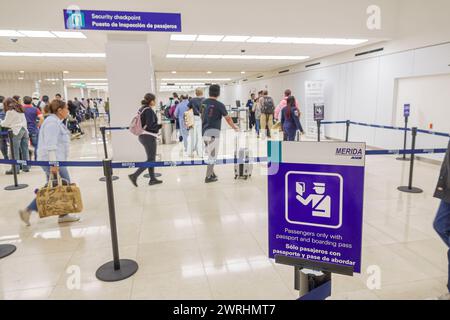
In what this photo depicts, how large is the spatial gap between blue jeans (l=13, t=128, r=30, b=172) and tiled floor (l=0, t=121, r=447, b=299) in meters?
1.37

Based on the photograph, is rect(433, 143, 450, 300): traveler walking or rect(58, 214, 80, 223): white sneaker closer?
rect(433, 143, 450, 300): traveler walking

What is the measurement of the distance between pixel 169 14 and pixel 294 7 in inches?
115

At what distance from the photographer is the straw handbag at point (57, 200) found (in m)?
3.73

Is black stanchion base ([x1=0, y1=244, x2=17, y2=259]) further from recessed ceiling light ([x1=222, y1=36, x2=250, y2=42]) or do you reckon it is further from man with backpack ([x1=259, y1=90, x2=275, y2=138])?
man with backpack ([x1=259, y1=90, x2=275, y2=138])

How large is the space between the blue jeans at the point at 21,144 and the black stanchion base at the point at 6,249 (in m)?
3.93

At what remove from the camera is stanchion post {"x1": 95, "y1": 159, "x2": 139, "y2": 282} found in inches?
112

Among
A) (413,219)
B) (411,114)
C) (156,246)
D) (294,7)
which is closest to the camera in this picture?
(156,246)

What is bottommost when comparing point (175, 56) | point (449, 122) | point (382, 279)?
point (382, 279)

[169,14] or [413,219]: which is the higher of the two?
[169,14]

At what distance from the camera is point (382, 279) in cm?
275

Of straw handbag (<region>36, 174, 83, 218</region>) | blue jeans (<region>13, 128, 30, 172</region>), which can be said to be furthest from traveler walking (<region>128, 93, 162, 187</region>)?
blue jeans (<region>13, 128, 30, 172</region>)

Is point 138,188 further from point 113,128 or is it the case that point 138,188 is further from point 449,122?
point 449,122

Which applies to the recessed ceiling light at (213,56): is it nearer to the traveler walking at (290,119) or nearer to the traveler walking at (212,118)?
the traveler walking at (290,119)

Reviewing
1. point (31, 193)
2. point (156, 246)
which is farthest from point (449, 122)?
point (31, 193)
